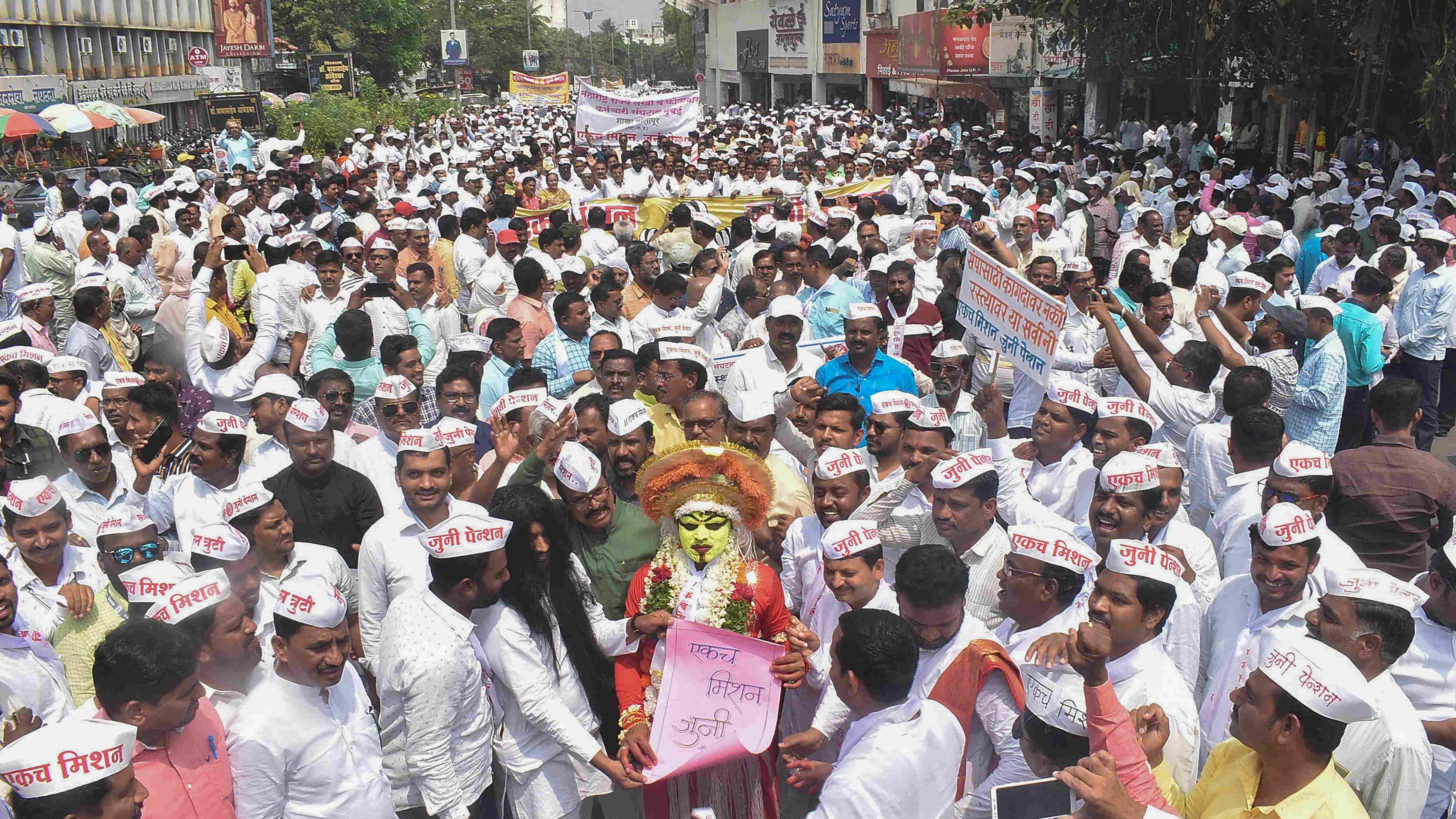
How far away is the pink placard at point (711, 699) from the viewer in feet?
13.1

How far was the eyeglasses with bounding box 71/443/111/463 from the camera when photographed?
5594 millimetres

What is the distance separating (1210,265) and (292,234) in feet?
27.8

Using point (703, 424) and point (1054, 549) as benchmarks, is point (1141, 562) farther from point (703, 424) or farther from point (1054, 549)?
point (703, 424)

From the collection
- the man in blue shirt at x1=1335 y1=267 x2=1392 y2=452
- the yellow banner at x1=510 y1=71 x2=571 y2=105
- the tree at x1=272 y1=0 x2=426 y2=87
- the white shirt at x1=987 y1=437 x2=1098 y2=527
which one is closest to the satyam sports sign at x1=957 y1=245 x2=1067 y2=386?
the white shirt at x1=987 y1=437 x2=1098 y2=527

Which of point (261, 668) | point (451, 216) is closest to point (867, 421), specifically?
point (261, 668)

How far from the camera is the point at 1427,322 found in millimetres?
9344

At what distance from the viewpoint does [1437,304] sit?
9.26m

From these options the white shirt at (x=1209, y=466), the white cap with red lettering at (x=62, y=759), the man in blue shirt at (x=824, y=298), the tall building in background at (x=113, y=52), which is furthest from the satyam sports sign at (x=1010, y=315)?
the tall building in background at (x=113, y=52)

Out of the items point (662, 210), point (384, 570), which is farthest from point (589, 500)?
point (662, 210)

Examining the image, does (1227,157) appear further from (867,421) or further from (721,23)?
(721,23)

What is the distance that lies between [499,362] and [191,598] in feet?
12.8

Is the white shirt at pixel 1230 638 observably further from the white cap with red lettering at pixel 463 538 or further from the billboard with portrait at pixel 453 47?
the billboard with portrait at pixel 453 47

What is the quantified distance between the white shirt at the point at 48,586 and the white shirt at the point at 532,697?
1668mm

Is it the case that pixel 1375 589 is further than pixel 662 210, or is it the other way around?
pixel 662 210
